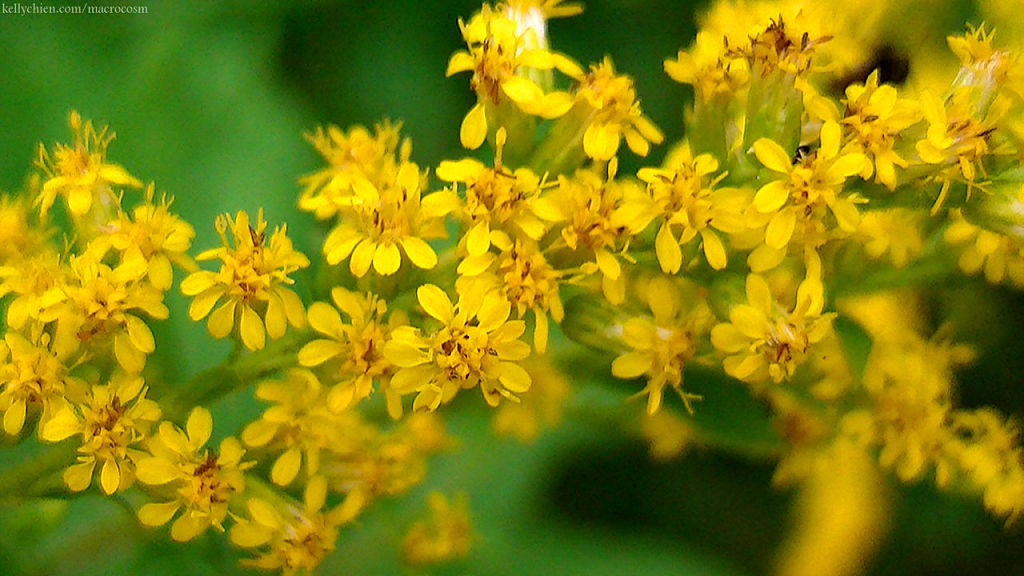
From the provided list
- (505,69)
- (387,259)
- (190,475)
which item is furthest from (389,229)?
(190,475)

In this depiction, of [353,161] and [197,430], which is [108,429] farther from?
[353,161]

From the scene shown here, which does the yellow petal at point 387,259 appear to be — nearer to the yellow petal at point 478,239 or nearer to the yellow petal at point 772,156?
the yellow petal at point 478,239

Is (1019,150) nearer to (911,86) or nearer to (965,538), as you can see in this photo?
(911,86)

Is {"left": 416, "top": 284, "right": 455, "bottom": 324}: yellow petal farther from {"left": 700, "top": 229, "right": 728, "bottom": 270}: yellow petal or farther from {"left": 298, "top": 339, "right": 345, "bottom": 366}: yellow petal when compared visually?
{"left": 700, "top": 229, "right": 728, "bottom": 270}: yellow petal

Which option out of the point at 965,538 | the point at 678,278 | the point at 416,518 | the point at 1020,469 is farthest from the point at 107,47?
the point at 965,538

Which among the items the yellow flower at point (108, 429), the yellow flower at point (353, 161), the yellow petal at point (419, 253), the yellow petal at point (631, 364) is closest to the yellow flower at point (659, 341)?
the yellow petal at point (631, 364)
